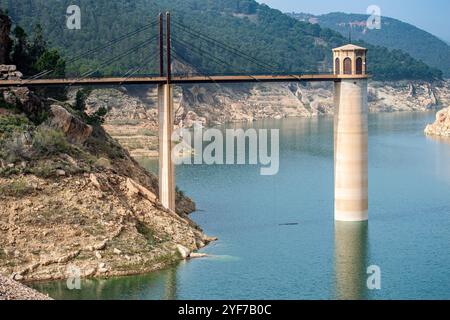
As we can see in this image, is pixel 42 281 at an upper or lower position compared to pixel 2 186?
lower

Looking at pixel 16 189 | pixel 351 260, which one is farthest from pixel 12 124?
pixel 351 260

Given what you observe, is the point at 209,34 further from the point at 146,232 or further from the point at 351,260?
the point at 351,260

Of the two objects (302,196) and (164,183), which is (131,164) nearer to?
(164,183)

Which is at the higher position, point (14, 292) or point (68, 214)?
point (68, 214)

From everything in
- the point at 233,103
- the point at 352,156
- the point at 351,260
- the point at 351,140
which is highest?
the point at 351,140

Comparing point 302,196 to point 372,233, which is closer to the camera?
point 372,233

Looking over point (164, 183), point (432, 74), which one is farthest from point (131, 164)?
point (432, 74)

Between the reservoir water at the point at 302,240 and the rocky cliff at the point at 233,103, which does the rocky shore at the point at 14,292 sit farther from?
the rocky cliff at the point at 233,103
